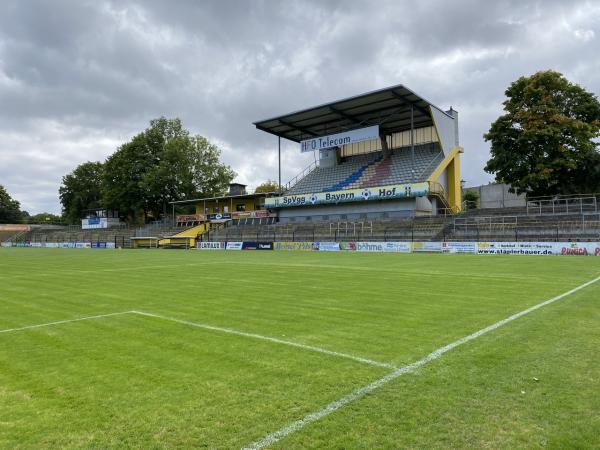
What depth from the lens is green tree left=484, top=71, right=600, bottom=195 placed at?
38.0 metres

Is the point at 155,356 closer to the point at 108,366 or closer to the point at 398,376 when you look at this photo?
the point at 108,366

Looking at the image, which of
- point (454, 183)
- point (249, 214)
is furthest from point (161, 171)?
point (454, 183)

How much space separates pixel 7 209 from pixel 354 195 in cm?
10602

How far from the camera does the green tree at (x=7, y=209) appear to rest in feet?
362

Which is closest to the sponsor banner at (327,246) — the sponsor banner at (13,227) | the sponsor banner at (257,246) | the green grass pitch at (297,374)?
the sponsor banner at (257,246)

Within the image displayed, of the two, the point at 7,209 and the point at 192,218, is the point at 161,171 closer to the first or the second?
the point at 192,218

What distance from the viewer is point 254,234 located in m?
52.3

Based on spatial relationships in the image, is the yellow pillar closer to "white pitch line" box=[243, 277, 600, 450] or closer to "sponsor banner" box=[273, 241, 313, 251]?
"sponsor banner" box=[273, 241, 313, 251]

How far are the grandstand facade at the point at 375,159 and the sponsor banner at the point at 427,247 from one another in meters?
9.73

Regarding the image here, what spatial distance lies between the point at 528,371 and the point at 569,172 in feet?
140

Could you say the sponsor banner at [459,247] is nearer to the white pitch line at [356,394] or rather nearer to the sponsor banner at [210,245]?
the white pitch line at [356,394]

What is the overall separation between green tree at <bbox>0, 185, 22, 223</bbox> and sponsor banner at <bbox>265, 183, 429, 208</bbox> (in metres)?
91.9

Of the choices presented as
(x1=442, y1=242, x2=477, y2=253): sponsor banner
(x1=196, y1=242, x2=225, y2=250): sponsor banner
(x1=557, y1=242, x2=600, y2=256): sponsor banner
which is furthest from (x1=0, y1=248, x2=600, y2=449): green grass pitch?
(x1=196, y1=242, x2=225, y2=250): sponsor banner

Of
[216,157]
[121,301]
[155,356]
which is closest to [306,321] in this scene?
[155,356]
